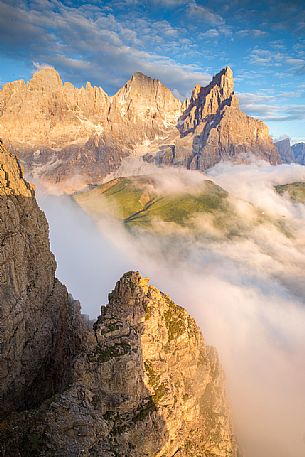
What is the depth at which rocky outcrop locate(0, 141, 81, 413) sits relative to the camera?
49.2 metres

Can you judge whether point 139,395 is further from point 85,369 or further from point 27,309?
point 27,309

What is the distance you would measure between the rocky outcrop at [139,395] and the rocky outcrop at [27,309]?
6608mm

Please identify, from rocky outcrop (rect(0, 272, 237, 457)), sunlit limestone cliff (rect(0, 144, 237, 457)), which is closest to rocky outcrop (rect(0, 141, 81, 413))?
sunlit limestone cliff (rect(0, 144, 237, 457))

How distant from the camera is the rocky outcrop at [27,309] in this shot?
161 feet

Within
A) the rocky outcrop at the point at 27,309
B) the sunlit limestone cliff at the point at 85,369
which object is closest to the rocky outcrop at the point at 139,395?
the sunlit limestone cliff at the point at 85,369

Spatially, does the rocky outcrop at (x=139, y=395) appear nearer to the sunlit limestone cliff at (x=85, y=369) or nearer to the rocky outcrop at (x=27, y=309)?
the sunlit limestone cliff at (x=85, y=369)

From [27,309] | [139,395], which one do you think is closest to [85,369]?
[139,395]

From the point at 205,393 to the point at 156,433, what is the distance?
86.0 ft

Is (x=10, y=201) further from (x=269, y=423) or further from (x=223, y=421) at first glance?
(x=269, y=423)

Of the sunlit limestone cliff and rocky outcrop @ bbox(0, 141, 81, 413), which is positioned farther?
rocky outcrop @ bbox(0, 141, 81, 413)

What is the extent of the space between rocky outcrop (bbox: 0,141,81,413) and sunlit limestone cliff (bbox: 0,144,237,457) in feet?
0.56

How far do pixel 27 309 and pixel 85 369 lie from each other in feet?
42.8

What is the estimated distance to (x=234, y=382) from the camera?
6516 inches

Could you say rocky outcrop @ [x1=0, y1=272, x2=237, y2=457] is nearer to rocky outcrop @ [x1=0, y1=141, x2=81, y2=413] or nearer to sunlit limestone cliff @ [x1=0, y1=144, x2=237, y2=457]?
sunlit limestone cliff @ [x1=0, y1=144, x2=237, y2=457]
